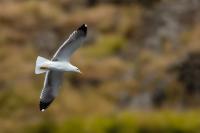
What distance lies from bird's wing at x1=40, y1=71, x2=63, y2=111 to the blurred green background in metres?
5.51

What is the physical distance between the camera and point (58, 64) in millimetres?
11258

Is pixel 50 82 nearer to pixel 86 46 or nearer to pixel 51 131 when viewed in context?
pixel 51 131

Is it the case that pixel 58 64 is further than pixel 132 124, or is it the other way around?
pixel 132 124

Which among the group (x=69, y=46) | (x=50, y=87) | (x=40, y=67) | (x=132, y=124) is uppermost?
(x=132, y=124)

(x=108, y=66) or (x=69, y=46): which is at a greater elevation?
(x=108, y=66)

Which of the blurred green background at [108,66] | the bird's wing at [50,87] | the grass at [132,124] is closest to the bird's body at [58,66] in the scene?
the bird's wing at [50,87]

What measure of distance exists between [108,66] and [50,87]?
7.99 meters

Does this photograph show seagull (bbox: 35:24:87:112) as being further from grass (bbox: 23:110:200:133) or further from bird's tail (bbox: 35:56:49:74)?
grass (bbox: 23:110:200:133)

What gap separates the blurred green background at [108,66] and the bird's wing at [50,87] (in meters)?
5.51

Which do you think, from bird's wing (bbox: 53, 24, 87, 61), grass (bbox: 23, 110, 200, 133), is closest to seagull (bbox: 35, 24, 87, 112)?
bird's wing (bbox: 53, 24, 87, 61)

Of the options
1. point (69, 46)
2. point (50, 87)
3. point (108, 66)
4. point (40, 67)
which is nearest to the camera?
point (40, 67)

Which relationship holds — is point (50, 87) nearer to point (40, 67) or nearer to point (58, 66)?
point (58, 66)

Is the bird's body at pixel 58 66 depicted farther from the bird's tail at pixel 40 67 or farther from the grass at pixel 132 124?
the grass at pixel 132 124

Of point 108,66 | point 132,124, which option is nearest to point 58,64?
point 132,124
